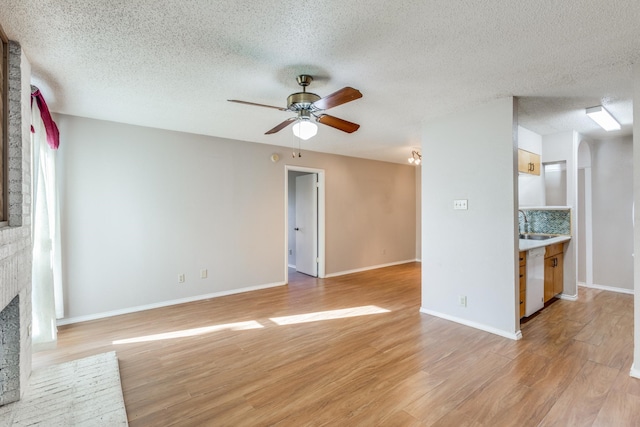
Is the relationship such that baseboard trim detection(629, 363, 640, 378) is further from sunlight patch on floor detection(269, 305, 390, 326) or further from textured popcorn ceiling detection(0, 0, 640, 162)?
textured popcorn ceiling detection(0, 0, 640, 162)

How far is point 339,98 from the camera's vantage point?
226cm

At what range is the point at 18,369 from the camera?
210 cm

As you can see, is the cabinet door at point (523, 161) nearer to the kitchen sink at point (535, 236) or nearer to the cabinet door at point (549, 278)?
the kitchen sink at point (535, 236)

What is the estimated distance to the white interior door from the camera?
5875mm

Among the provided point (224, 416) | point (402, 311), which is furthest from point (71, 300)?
point (402, 311)

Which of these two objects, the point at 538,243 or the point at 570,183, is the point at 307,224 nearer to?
the point at 538,243

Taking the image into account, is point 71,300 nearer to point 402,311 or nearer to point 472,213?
point 402,311

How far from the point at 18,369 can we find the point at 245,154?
3502mm

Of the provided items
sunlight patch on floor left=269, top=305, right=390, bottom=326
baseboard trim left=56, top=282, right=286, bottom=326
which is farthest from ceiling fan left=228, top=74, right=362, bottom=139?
baseboard trim left=56, top=282, right=286, bottom=326

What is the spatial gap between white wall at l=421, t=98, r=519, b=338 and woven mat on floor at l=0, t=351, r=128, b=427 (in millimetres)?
3220

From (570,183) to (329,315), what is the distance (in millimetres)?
3794

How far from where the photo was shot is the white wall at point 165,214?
362cm

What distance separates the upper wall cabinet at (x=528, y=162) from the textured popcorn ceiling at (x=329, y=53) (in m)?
0.61

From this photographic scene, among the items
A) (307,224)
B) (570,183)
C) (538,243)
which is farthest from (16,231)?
(570,183)
